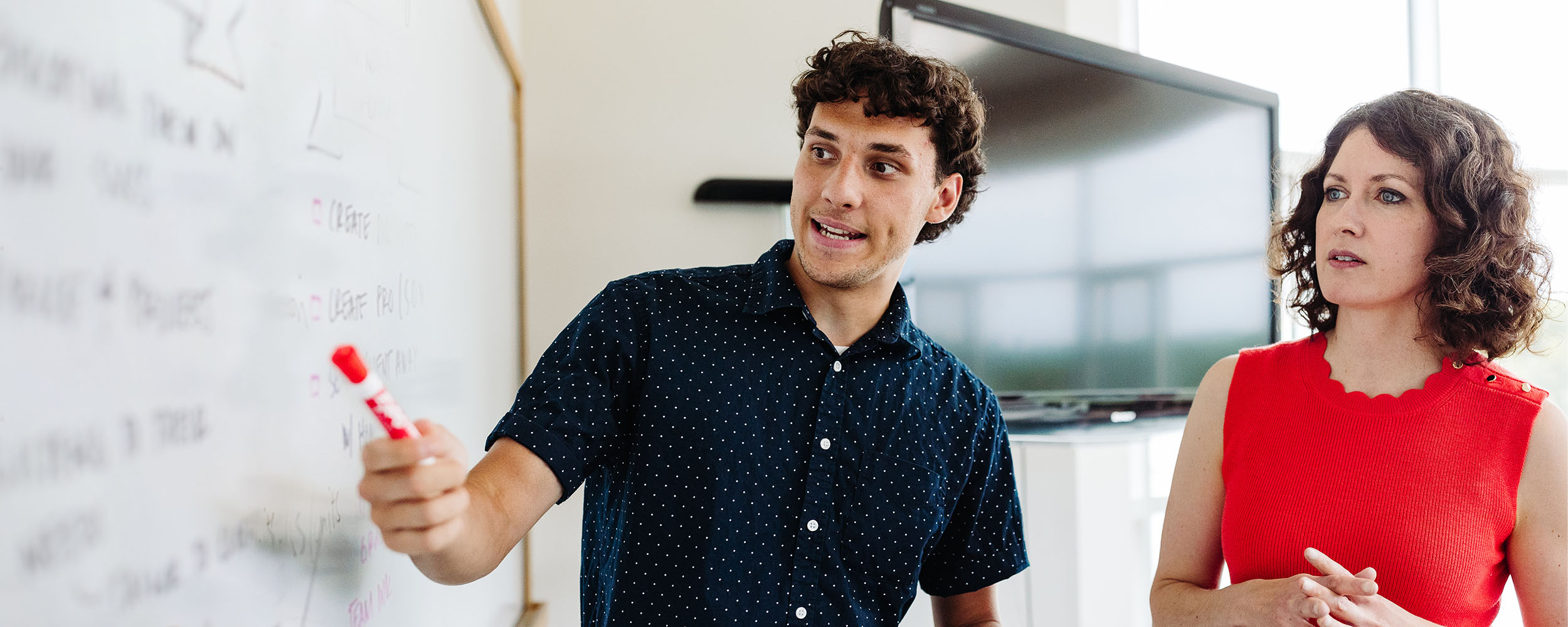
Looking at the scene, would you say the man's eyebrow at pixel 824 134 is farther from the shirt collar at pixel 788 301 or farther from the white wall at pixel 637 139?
the white wall at pixel 637 139

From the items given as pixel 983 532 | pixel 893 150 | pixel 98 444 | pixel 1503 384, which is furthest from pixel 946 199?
pixel 98 444

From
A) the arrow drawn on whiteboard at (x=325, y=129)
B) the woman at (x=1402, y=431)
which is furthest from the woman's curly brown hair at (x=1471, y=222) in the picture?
the arrow drawn on whiteboard at (x=325, y=129)

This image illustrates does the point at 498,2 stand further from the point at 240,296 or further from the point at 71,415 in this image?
the point at 71,415

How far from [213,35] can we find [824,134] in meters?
0.75

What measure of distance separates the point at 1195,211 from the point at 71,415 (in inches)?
79.7

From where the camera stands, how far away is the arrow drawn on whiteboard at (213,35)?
0.50 metres

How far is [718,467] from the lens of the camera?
1.03m

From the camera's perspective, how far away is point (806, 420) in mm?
1091

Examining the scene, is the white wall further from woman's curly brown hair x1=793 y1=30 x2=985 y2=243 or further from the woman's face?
the woman's face

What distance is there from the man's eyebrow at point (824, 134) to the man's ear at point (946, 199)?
0.22 m

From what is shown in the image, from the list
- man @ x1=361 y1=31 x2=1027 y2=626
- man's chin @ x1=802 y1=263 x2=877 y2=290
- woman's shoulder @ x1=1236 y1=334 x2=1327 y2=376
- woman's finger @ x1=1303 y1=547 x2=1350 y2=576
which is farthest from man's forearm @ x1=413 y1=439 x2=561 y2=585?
woman's shoulder @ x1=1236 y1=334 x2=1327 y2=376

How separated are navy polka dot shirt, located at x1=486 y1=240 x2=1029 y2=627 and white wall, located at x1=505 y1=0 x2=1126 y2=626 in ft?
3.20

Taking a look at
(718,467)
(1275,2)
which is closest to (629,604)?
(718,467)

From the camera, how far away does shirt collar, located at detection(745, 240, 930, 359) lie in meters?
1.11
